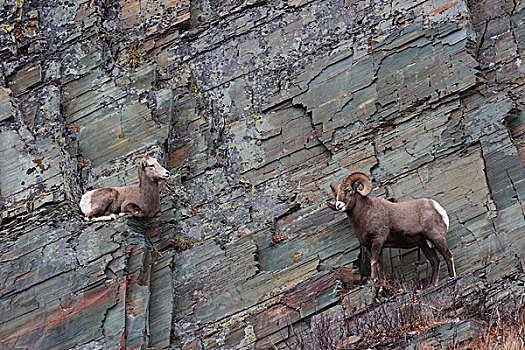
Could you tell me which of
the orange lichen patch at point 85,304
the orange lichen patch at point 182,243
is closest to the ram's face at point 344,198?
the orange lichen patch at point 182,243

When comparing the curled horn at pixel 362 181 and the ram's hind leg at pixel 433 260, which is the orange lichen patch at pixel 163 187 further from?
the ram's hind leg at pixel 433 260

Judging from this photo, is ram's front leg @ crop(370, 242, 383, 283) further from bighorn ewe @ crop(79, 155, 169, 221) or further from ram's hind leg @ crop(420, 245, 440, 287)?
bighorn ewe @ crop(79, 155, 169, 221)

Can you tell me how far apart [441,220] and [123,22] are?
668 centimetres

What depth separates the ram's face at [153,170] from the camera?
11.5 metres

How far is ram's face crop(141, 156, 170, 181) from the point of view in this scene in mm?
11523

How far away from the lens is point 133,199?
38.1 feet

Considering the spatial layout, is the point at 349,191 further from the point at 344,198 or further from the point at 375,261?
the point at 375,261

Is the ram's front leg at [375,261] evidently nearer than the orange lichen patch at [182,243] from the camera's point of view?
Yes

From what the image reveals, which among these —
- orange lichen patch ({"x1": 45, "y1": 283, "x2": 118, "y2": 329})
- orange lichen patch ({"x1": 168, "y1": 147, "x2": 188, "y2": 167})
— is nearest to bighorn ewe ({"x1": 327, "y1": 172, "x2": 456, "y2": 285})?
orange lichen patch ({"x1": 168, "y1": 147, "x2": 188, "y2": 167})

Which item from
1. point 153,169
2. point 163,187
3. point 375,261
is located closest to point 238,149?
point 163,187

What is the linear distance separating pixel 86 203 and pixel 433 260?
16.2 ft

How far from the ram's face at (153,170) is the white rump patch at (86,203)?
91cm

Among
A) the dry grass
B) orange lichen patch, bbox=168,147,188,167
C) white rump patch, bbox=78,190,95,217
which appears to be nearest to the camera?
the dry grass

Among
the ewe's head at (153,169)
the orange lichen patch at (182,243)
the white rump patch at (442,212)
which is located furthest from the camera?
the orange lichen patch at (182,243)
